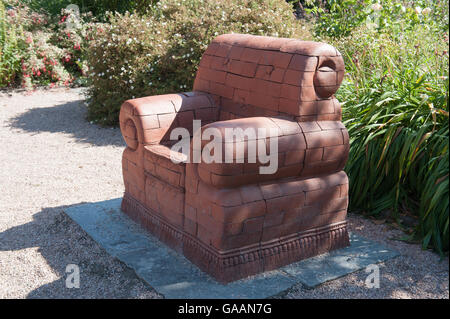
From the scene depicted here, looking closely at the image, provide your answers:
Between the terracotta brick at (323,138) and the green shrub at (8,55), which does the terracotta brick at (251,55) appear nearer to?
→ the terracotta brick at (323,138)

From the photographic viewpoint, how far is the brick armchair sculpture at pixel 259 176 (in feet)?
9.21

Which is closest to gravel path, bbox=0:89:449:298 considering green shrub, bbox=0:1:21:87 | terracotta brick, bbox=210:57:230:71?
terracotta brick, bbox=210:57:230:71

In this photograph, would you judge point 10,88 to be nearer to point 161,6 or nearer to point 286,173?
point 161,6

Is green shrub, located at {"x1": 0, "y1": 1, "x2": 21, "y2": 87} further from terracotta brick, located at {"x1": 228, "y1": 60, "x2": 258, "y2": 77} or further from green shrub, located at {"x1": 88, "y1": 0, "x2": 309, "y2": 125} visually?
terracotta brick, located at {"x1": 228, "y1": 60, "x2": 258, "y2": 77}

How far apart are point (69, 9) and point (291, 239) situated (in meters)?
8.76

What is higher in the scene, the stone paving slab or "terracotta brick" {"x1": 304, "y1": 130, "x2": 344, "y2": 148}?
"terracotta brick" {"x1": 304, "y1": 130, "x2": 344, "y2": 148}

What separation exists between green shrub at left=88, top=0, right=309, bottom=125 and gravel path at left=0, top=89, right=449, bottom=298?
2.25ft

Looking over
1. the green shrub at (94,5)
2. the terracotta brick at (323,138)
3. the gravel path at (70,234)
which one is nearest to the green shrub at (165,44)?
the gravel path at (70,234)

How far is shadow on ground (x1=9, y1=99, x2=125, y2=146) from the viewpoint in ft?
20.5

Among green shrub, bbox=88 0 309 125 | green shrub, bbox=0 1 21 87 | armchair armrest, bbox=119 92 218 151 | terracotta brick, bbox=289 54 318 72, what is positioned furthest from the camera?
green shrub, bbox=0 1 21 87

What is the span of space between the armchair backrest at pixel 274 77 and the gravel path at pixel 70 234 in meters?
1.04

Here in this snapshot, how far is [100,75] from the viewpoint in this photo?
6504mm

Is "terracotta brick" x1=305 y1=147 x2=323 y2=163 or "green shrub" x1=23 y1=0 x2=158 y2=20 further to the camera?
"green shrub" x1=23 y1=0 x2=158 y2=20
